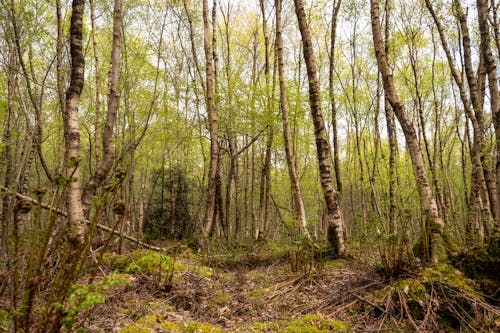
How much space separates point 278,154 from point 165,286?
15.8 meters

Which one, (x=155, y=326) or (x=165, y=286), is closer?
(x=155, y=326)

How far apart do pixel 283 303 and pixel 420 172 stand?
292 cm

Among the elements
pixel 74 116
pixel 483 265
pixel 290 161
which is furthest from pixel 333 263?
pixel 74 116

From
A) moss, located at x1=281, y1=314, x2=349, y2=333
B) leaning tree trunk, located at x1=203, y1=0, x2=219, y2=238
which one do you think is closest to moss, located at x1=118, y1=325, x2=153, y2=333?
moss, located at x1=281, y1=314, x2=349, y2=333

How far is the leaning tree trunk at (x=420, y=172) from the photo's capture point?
160 inches

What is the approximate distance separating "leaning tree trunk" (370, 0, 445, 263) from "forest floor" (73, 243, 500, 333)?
1.63ft

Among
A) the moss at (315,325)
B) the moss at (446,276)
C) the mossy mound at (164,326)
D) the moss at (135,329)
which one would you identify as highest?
the moss at (446,276)

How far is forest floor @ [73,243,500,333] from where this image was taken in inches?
121

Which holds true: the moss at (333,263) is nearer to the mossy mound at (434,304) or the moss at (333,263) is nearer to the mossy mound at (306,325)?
the mossy mound at (434,304)

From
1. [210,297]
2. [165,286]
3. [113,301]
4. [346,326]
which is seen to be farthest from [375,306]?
[113,301]

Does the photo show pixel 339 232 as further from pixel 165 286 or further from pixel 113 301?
pixel 113 301

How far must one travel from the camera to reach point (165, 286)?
14.0 ft

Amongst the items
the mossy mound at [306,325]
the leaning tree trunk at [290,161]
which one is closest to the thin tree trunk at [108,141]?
the mossy mound at [306,325]

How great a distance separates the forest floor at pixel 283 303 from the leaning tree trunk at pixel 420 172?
1.63 ft
